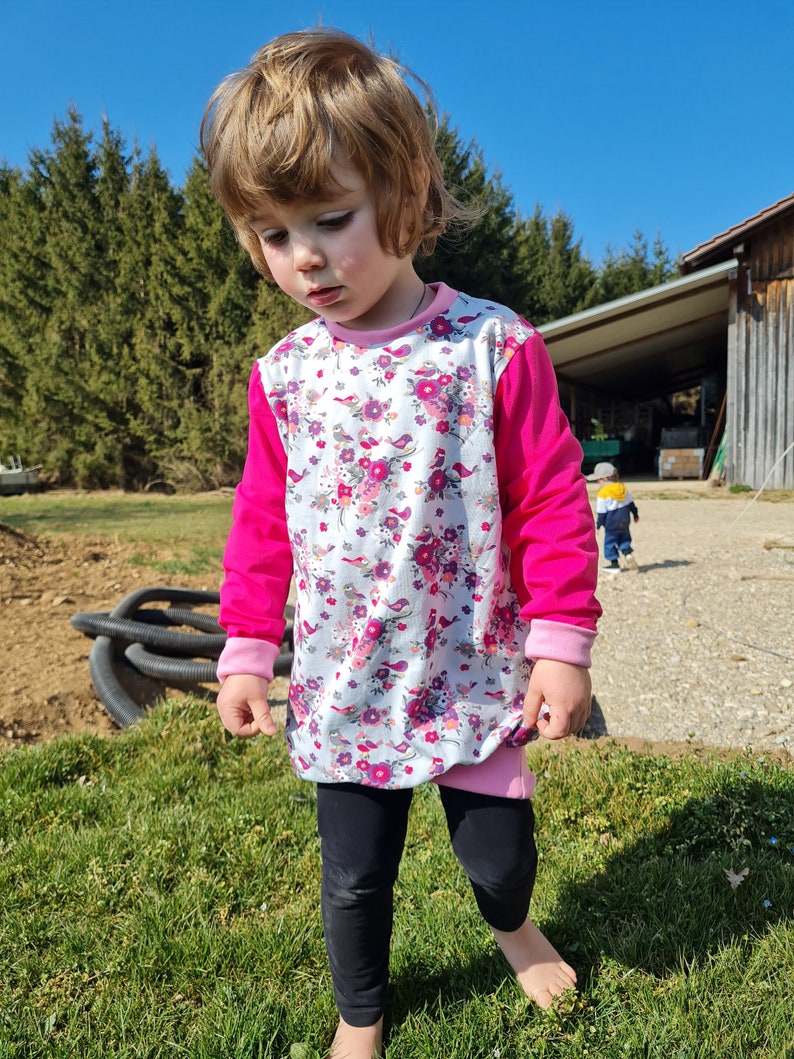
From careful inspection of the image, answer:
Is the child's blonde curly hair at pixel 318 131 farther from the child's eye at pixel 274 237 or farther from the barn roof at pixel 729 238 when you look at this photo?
the barn roof at pixel 729 238

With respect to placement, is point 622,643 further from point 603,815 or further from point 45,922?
point 45,922

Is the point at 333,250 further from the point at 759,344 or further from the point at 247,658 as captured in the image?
the point at 759,344

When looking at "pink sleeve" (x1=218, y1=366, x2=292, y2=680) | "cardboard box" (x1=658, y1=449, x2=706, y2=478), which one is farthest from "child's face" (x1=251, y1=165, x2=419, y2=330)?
"cardboard box" (x1=658, y1=449, x2=706, y2=478)

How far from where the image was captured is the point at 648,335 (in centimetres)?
1608

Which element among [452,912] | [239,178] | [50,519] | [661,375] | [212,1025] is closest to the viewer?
[239,178]

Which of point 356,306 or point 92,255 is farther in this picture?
point 92,255

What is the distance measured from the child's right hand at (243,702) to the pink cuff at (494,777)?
37 cm

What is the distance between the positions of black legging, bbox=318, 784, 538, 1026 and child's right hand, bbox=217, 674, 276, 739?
19 cm

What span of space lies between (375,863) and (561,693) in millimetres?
502

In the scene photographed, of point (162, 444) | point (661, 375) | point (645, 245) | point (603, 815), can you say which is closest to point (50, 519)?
point (162, 444)

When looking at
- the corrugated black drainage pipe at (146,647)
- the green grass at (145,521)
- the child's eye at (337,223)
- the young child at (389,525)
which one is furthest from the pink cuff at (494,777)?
the green grass at (145,521)

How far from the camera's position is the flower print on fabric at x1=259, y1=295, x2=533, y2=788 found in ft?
4.84

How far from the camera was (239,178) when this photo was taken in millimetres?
1373

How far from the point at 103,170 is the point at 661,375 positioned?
16749mm
